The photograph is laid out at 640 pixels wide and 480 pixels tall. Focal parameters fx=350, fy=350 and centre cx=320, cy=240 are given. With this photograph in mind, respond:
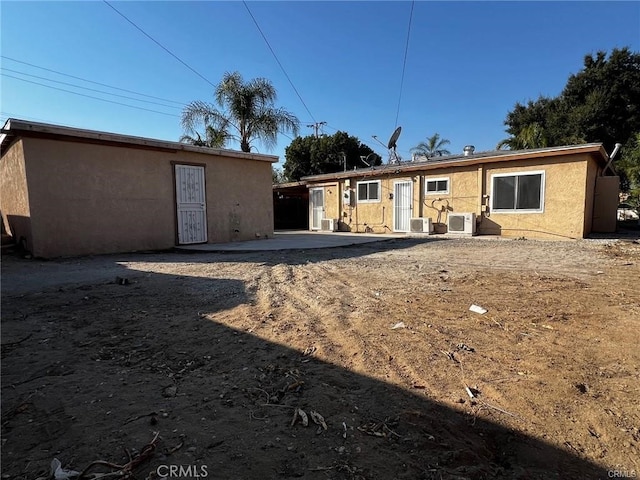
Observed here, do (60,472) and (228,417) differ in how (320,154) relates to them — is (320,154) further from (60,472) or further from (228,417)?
(60,472)

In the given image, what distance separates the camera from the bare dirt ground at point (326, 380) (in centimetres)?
172

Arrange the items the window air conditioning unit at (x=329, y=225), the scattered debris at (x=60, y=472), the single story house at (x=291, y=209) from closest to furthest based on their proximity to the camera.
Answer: the scattered debris at (x=60, y=472) < the window air conditioning unit at (x=329, y=225) < the single story house at (x=291, y=209)

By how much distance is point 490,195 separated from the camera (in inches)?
501

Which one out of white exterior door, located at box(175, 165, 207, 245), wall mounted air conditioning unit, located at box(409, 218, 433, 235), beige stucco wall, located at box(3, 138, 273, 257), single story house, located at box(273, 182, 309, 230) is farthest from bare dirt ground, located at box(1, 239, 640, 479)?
single story house, located at box(273, 182, 309, 230)

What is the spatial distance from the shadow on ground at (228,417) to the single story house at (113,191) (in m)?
6.13

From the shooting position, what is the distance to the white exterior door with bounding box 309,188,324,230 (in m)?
18.5

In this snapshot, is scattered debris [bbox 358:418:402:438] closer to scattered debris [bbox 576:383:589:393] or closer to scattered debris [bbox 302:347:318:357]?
scattered debris [bbox 302:347:318:357]

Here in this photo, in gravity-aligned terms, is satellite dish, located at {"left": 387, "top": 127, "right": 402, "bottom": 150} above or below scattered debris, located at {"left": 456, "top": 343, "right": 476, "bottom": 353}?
above

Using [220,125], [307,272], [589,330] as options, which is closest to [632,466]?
[589,330]

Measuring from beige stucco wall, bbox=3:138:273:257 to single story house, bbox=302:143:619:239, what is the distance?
22.3 ft

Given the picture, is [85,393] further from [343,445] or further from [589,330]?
[589,330]

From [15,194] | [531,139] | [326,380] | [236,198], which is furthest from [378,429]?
[531,139]

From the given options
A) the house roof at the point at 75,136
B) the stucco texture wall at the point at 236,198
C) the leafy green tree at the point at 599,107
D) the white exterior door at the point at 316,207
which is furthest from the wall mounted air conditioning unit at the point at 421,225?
the leafy green tree at the point at 599,107

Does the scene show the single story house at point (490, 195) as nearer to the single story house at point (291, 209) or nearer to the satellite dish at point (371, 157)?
the single story house at point (291, 209)
